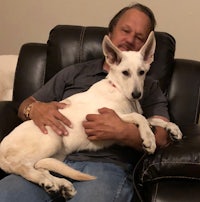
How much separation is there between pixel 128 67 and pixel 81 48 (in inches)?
22.0

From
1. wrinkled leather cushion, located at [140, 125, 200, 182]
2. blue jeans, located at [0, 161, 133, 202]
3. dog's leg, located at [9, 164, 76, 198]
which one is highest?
wrinkled leather cushion, located at [140, 125, 200, 182]

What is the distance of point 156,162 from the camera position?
1419mm

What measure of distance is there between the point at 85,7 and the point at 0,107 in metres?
1.26

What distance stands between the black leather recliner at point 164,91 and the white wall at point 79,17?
489 mm

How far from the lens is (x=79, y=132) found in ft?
5.04

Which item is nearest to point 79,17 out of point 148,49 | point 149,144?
point 148,49

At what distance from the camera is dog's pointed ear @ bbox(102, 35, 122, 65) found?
5.24 ft

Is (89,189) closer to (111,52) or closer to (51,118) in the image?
(51,118)

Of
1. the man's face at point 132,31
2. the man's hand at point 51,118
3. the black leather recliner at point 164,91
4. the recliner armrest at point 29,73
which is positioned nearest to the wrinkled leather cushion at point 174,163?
the black leather recliner at point 164,91

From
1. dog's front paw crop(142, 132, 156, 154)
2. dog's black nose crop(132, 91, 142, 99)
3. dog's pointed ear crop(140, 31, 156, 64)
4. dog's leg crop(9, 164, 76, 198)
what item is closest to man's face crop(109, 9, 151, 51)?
dog's pointed ear crop(140, 31, 156, 64)

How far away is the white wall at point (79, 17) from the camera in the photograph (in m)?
2.50

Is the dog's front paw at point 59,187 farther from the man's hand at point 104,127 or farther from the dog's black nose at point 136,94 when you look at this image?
the dog's black nose at point 136,94

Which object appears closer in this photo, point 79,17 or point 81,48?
point 81,48

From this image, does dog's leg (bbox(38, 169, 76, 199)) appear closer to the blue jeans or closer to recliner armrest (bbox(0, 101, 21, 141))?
the blue jeans
